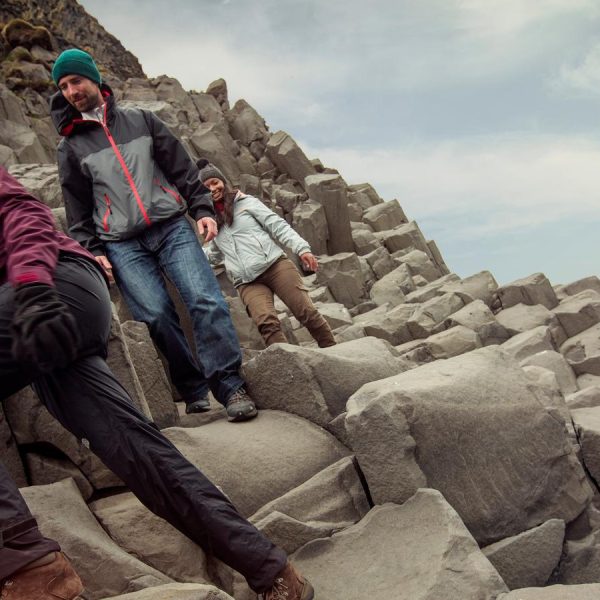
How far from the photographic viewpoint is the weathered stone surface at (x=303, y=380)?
19.0 feet

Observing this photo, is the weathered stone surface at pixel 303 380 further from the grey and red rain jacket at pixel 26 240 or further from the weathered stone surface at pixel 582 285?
the weathered stone surface at pixel 582 285

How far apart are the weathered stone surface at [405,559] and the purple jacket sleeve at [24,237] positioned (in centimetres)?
261

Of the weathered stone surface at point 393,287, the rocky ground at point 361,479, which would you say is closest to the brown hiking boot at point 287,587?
the rocky ground at point 361,479

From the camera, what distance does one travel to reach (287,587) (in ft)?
11.7

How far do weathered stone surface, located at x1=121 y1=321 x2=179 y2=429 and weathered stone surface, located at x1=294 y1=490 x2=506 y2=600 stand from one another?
1977 millimetres

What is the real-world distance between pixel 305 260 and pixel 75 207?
247 cm

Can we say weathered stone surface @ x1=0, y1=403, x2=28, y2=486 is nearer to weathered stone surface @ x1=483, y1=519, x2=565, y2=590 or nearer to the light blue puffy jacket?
the light blue puffy jacket

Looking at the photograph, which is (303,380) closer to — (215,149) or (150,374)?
(150,374)

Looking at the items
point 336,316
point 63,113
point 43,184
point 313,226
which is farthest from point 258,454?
point 313,226

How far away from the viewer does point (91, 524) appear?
4125 mm

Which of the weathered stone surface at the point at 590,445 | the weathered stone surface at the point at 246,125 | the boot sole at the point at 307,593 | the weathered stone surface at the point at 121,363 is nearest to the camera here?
the boot sole at the point at 307,593

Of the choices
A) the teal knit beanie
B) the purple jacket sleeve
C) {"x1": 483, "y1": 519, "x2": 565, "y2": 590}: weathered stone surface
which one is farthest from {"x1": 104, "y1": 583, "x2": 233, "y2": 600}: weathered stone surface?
the teal knit beanie

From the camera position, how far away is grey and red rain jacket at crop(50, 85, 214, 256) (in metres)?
5.87

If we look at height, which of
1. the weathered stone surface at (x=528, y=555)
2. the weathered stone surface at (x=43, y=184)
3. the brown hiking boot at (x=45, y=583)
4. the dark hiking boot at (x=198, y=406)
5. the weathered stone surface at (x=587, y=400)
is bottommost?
the weathered stone surface at (x=528, y=555)
